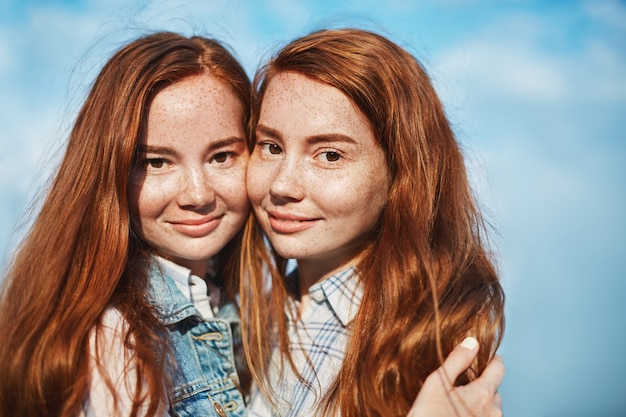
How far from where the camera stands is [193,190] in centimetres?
278

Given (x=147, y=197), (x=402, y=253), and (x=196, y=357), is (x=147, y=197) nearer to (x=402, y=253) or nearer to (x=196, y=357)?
(x=196, y=357)

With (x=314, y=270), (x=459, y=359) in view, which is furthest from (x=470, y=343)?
(x=314, y=270)

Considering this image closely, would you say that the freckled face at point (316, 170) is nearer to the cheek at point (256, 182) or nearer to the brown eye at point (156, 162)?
the cheek at point (256, 182)

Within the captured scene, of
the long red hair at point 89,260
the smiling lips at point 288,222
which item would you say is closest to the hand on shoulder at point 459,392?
the smiling lips at point 288,222

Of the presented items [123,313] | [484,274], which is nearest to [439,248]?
[484,274]

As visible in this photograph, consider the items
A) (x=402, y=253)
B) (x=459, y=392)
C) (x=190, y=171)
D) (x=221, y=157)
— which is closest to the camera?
(x=459, y=392)

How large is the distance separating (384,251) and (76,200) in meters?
1.22

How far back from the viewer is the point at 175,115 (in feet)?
8.98

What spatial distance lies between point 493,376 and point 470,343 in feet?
0.55

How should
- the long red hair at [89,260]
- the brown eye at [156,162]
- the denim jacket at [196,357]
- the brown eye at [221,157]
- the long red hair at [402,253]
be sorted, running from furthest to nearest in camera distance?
the brown eye at [221,157] < the brown eye at [156,162] < the denim jacket at [196,357] < the long red hair at [402,253] < the long red hair at [89,260]

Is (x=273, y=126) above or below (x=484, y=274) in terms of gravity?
above

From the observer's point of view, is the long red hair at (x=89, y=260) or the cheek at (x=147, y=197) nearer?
the long red hair at (x=89, y=260)

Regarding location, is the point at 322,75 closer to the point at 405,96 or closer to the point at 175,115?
the point at 405,96

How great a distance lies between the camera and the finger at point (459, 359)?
2.39m
